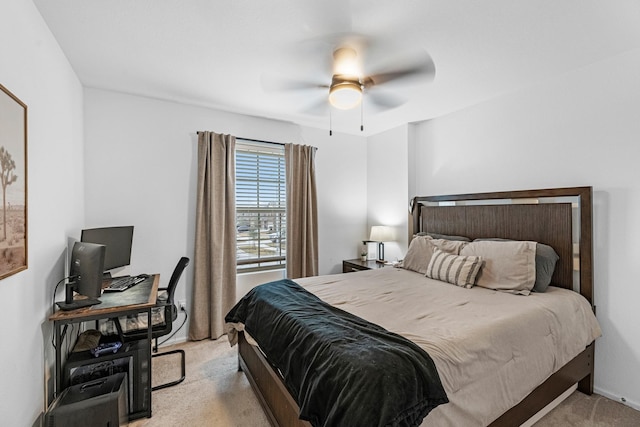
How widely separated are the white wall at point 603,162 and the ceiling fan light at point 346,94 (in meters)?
1.87

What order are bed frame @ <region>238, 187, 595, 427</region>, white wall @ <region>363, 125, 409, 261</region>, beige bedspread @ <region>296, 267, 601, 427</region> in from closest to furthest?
beige bedspread @ <region>296, 267, 601, 427</region> < bed frame @ <region>238, 187, 595, 427</region> < white wall @ <region>363, 125, 409, 261</region>

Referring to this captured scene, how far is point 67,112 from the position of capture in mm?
2285

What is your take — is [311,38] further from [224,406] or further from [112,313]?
[224,406]

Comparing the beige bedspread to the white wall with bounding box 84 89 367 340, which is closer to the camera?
the beige bedspread

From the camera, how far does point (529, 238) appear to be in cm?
269

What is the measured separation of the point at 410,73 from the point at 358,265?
2.50m

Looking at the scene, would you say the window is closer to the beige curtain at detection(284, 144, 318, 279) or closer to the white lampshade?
the beige curtain at detection(284, 144, 318, 279)

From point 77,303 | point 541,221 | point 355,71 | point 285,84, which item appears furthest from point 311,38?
point 541,221

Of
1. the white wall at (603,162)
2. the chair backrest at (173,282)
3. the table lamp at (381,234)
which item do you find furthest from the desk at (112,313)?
the white wall at (603,162)

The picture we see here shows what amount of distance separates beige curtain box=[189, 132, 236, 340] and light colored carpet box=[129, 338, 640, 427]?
609 millimetres

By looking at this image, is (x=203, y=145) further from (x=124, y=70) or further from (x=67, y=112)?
(x=67, y=112)

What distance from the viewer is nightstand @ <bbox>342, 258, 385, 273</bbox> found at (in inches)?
152

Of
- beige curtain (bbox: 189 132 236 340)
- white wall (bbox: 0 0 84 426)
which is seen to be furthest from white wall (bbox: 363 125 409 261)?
white wall (bbox: 0 0 84 426)

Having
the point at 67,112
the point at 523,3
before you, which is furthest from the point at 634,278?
the point at 67,112
